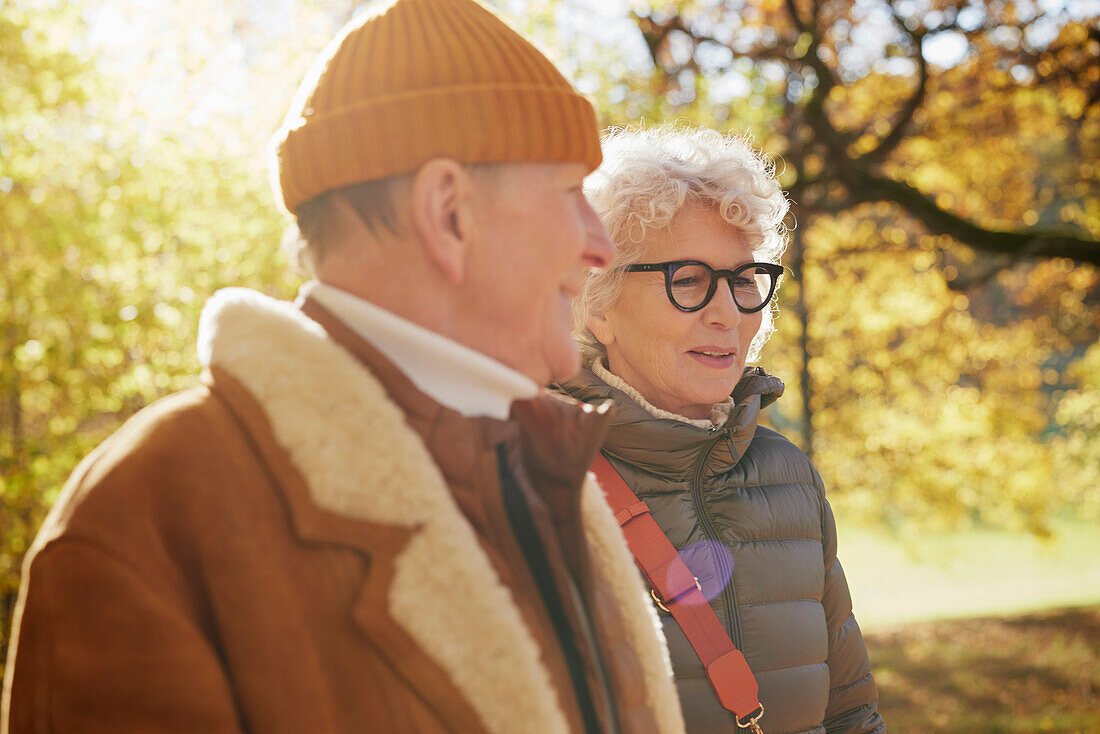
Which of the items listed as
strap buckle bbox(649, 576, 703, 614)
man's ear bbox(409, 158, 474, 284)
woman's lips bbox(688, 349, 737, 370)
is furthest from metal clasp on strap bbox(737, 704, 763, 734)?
man's ear bbox(409, 158, 474, 284)

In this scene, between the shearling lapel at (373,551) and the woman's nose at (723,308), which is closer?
the shearling lapel at (373,551)

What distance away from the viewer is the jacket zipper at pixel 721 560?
223cm

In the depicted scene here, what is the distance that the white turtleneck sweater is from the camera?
4.17 feet

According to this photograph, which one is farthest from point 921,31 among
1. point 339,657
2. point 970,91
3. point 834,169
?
point 339,657

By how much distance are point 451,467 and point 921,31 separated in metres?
8.86

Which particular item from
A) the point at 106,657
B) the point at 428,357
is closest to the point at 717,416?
the point at 428,357

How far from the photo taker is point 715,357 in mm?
2531

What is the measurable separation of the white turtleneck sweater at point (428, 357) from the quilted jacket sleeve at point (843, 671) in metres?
1.48

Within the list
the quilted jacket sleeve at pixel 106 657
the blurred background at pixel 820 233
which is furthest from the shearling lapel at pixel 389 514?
the blurred background at pixel 820 233

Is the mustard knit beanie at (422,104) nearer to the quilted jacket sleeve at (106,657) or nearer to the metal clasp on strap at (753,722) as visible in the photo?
the quilted jacket sleeve at (106,657)

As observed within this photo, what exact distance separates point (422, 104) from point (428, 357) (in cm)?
34

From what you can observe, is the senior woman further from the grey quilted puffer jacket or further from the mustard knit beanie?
the mustard knit beanie

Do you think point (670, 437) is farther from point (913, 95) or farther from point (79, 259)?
point (913, 95)

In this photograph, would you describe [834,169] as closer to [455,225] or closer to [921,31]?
[921,31]
